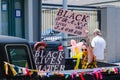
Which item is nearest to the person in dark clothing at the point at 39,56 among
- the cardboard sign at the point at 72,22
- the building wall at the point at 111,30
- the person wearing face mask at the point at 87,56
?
the person wearing face mask at the point at 87,56

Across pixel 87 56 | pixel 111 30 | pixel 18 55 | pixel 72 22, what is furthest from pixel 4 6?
pixel 18 55

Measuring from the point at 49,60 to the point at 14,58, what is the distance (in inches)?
52.7

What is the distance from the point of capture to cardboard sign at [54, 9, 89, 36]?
7.84 metres

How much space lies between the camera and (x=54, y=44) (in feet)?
24.0

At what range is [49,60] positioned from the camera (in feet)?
20.3

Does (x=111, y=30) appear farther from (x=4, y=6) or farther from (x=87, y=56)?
(x=87, y=56)

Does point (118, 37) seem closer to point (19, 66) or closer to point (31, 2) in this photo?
point (31, 2)

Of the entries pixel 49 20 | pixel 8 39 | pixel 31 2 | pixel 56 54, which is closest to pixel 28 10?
pixel 31 2

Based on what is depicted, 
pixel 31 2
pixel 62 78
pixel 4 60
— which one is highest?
pixel 31 2

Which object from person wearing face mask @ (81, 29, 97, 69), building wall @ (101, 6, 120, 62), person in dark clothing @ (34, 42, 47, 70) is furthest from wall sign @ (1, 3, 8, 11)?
person in dark clothing @ (34, 42, 47, 70)

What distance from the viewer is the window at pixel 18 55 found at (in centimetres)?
486

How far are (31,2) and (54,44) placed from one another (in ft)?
21.1

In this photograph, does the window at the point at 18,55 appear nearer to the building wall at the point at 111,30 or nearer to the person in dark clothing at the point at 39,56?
the person in dark clothing at the point at 39,56

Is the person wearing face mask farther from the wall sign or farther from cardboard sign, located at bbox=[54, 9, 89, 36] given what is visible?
the wall sign
